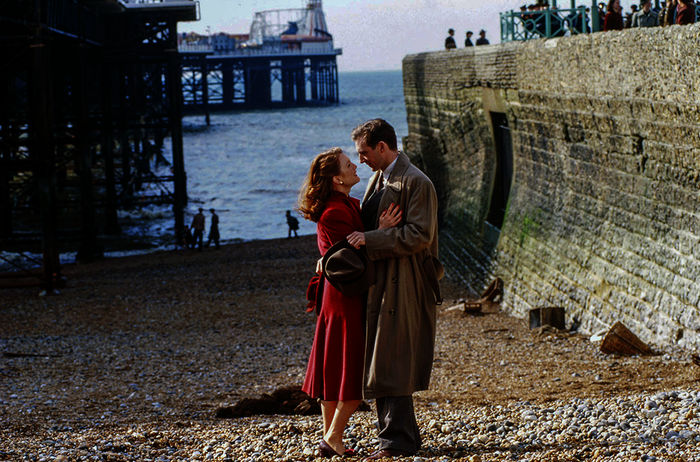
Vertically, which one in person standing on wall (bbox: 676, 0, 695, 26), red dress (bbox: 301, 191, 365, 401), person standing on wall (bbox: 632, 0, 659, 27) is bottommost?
red dress (bbox: 301, 191, 365, 401)

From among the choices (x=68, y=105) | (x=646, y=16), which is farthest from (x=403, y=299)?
(x=68, y=105)

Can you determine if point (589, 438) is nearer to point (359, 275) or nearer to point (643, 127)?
point (359, 275)

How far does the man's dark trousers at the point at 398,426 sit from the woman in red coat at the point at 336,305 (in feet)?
0.54

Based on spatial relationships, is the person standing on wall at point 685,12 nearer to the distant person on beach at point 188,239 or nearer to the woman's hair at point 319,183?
the woman's hair at point 319,183

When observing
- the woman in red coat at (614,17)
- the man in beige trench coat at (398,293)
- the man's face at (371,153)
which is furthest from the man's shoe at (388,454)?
the woman in red coat at (614,17)

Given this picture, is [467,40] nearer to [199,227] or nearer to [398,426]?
[199,227]

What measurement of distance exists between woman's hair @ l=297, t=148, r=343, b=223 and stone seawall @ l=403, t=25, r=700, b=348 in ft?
12.7

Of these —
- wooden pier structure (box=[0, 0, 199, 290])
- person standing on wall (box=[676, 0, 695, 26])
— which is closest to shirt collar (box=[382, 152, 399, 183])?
person standing on wall (box=[676, 0, 695, 26])

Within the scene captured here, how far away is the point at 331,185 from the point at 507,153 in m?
9.49

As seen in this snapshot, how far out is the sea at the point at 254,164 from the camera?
28.1 metres

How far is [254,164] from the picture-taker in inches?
2100

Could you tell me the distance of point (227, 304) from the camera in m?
14.1

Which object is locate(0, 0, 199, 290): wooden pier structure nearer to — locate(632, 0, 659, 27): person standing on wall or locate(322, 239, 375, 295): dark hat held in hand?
locate(632, 0, 659, 27): person standing on wall

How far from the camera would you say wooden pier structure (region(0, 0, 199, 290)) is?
14.4m
